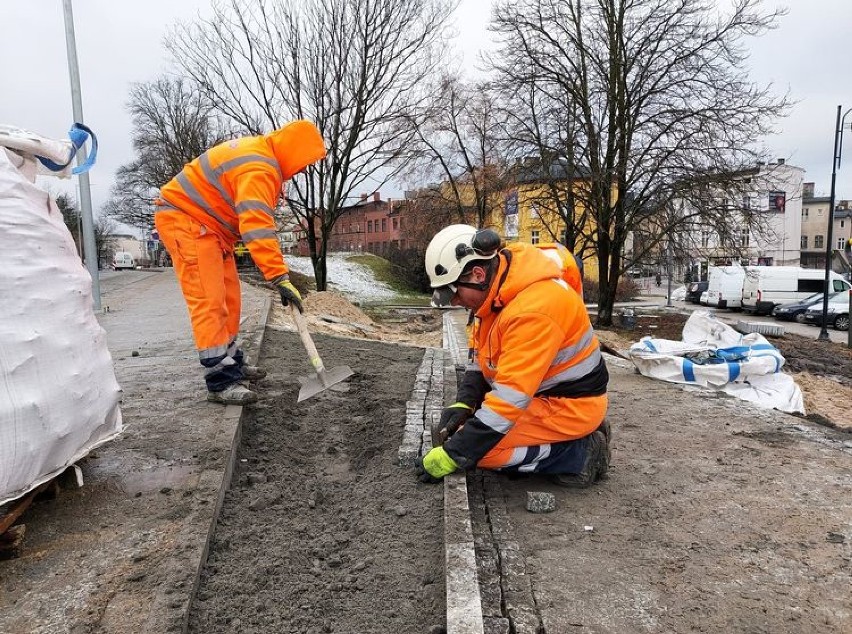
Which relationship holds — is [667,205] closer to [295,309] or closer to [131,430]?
[295,309]

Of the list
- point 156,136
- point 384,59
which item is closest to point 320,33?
point 384,59

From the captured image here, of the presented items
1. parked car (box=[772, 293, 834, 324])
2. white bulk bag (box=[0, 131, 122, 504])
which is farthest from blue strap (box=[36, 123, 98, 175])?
parked car (box=[772, 293, 834, 324])

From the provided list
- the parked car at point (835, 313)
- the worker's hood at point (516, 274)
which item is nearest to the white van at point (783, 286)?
the parked car at point (835, 313)

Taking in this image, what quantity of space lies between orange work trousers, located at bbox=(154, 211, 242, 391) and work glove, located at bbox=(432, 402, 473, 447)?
5.73 feet

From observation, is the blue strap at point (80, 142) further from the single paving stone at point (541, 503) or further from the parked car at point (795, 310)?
the parked car at point (795, 310)

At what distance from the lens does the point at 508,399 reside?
2895mm

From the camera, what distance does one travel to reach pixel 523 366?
9.45ft

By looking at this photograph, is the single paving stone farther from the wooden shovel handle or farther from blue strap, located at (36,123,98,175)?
blue strap, located at (36,123,98,175)

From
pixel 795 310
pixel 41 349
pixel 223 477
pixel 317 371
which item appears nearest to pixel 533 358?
pixel 223 477

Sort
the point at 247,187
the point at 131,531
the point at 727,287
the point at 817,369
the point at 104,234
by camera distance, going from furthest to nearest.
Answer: the point at 104,234, the point at 727,287, the point at 817,369, the point at 247,187, the point at 131,531

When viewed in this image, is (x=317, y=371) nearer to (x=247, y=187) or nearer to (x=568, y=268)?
(x=247, y=187)

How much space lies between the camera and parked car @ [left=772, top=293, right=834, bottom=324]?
24000 millimetres

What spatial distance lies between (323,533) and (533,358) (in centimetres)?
135

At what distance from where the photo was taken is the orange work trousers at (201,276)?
4.13 meters
